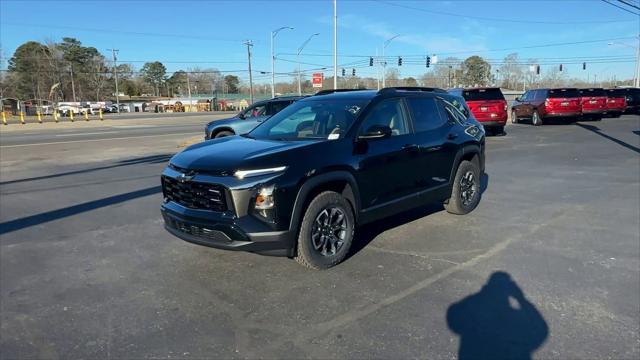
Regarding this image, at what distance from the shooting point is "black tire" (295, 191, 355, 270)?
4473 millimetres

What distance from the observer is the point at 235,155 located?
14.7 feet

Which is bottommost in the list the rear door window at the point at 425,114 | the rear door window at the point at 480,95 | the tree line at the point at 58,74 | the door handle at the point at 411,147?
the door handle at the point at 411,147

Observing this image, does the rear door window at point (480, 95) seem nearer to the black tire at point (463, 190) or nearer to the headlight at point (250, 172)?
the black tire at point (463, 190)

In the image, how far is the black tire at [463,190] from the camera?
656cm

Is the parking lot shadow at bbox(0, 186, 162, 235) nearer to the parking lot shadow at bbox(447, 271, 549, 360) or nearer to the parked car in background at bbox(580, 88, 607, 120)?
the parking lot shadow at bbox(447, 271, 549, 360)

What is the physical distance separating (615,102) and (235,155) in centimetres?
2847

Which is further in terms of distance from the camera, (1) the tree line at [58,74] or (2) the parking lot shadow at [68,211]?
(1) the tree line at [58,74]

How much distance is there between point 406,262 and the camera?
4910mm

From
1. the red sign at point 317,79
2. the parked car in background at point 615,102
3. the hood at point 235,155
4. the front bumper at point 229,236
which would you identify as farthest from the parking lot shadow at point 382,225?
the red sign at point 317,79

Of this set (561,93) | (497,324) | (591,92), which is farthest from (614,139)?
(497,324)

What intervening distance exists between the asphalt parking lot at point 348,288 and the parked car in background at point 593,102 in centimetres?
1902

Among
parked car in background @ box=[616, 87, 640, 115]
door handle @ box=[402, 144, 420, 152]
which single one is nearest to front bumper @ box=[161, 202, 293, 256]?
door handle @ box=[402, 144, 420, 152]

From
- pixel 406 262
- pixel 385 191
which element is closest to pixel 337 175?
pixel 385 191

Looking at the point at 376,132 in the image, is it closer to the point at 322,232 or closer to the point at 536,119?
the point at 322,232
